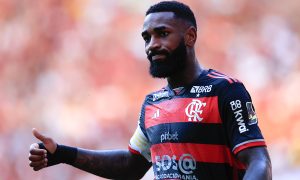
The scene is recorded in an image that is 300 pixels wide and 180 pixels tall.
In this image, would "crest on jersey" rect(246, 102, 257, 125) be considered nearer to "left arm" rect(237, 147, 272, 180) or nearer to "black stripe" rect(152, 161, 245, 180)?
"left arm" rect(237, 147, 272, 180)

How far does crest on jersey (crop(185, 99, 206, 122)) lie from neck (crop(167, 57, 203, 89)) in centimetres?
20

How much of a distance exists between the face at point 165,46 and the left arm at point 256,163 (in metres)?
0.68

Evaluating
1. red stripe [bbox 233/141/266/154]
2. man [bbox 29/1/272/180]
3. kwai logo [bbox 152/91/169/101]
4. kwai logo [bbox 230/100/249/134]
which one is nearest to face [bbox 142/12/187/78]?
man [bbox 29/1/272/180]

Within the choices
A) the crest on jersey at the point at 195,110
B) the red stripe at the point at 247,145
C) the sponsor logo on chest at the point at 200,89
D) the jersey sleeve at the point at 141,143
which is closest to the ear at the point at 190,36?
the sponsor logo on chest at the point at 200,89

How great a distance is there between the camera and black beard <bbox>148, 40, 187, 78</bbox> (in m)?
3.32

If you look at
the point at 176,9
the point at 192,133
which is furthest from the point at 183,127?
the point at 176,9

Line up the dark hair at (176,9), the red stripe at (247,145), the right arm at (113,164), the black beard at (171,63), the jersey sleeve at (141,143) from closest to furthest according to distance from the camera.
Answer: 1. the red stripe at (247,145)
2. the black beard at (171,63)
3. the dark hair at (176,9)
4. the jersey sleeve at (141,143)
5. the right arm at (113,164)

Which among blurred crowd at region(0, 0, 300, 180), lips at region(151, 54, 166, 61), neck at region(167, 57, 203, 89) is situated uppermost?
blurred crowd at region(0, 0, 300, 180)

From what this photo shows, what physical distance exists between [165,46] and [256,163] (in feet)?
2.86

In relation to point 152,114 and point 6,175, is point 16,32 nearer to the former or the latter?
point 6,175

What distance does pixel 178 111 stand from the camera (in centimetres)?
325

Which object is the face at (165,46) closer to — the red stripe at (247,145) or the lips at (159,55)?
the lips at (159,55)

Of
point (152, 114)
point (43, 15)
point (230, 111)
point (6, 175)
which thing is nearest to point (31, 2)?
point (43, 15)

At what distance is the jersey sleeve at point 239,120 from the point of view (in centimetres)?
296
